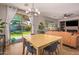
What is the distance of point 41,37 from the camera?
216cm

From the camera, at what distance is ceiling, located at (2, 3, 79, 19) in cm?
211

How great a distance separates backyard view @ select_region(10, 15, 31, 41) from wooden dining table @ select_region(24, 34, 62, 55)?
139mm

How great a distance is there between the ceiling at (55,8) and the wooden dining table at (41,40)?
1.36 ft

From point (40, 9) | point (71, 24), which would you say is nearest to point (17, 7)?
point (40, 9)

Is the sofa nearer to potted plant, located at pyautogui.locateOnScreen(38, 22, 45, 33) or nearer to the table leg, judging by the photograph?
potted plant, located at pyautogui.locateOnScreen(38, 22, 45, 33)

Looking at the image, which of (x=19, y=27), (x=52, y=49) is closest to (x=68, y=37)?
(x=52, y=49)

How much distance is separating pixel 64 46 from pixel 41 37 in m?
0.48

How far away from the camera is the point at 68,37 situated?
2.19 m

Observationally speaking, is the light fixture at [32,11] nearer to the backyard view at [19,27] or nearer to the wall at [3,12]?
the backyard view at [19,27]

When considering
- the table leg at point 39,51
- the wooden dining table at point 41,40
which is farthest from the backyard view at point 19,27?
the table leg at point 39,51

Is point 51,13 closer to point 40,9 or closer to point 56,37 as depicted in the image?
point 40,9

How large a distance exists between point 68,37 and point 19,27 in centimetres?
98

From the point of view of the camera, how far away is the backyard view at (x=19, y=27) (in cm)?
212

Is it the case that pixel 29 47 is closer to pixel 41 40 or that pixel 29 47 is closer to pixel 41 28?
pixel 41 40
